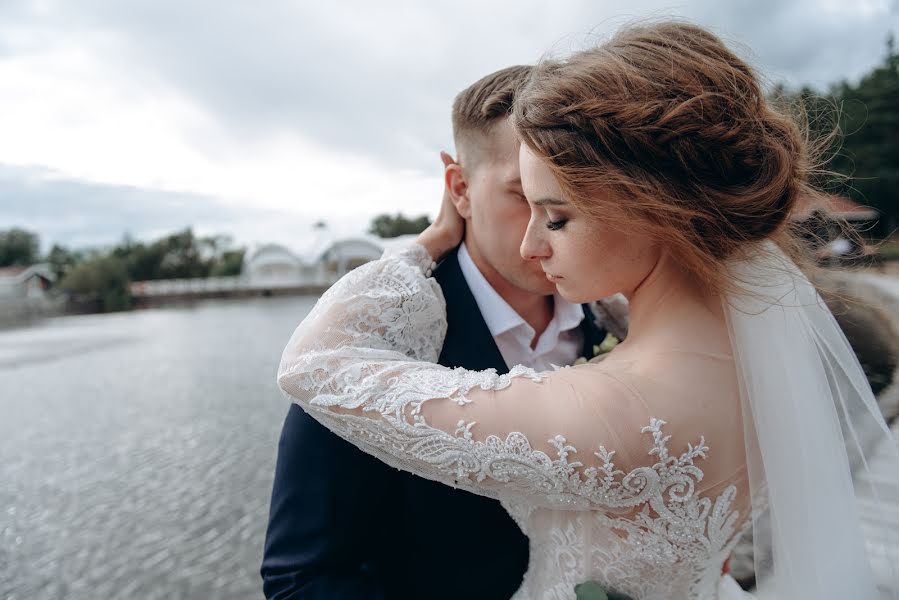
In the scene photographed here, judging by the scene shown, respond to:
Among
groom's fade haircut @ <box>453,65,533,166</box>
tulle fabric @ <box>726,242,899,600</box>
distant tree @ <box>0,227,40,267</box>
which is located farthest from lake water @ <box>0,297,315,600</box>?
distant tree @ <box>0,227,40,267</box>

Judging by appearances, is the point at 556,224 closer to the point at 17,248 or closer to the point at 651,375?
the point at 651,375

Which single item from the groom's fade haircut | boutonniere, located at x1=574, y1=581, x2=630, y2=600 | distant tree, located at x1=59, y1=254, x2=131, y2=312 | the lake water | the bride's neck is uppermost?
the groom's fade haircut

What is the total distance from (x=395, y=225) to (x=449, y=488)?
59.9 metres

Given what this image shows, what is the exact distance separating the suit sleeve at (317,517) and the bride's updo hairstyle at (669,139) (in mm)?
796

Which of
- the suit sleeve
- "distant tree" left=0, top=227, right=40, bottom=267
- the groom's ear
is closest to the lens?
the suit sleeve

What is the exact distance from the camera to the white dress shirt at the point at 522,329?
1.75m

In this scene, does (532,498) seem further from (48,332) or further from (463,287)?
(48,332)

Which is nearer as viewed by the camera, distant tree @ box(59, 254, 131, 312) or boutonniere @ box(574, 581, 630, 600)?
boutonniere @ box(574, 581, 630, 600)

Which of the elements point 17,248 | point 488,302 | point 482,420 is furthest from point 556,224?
point 17,248

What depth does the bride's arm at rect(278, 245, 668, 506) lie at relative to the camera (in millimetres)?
1075

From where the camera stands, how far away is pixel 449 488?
1.50 metres

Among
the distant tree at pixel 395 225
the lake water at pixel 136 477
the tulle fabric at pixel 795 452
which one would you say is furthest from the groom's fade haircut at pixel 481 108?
the distant tree at pixel 395 225

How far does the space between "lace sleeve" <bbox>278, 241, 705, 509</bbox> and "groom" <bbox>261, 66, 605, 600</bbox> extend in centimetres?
23

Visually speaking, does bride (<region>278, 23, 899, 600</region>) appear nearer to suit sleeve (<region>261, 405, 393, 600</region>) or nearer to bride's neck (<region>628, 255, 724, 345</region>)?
bride's neck (<region>628, 255, 724, 345</region>)
